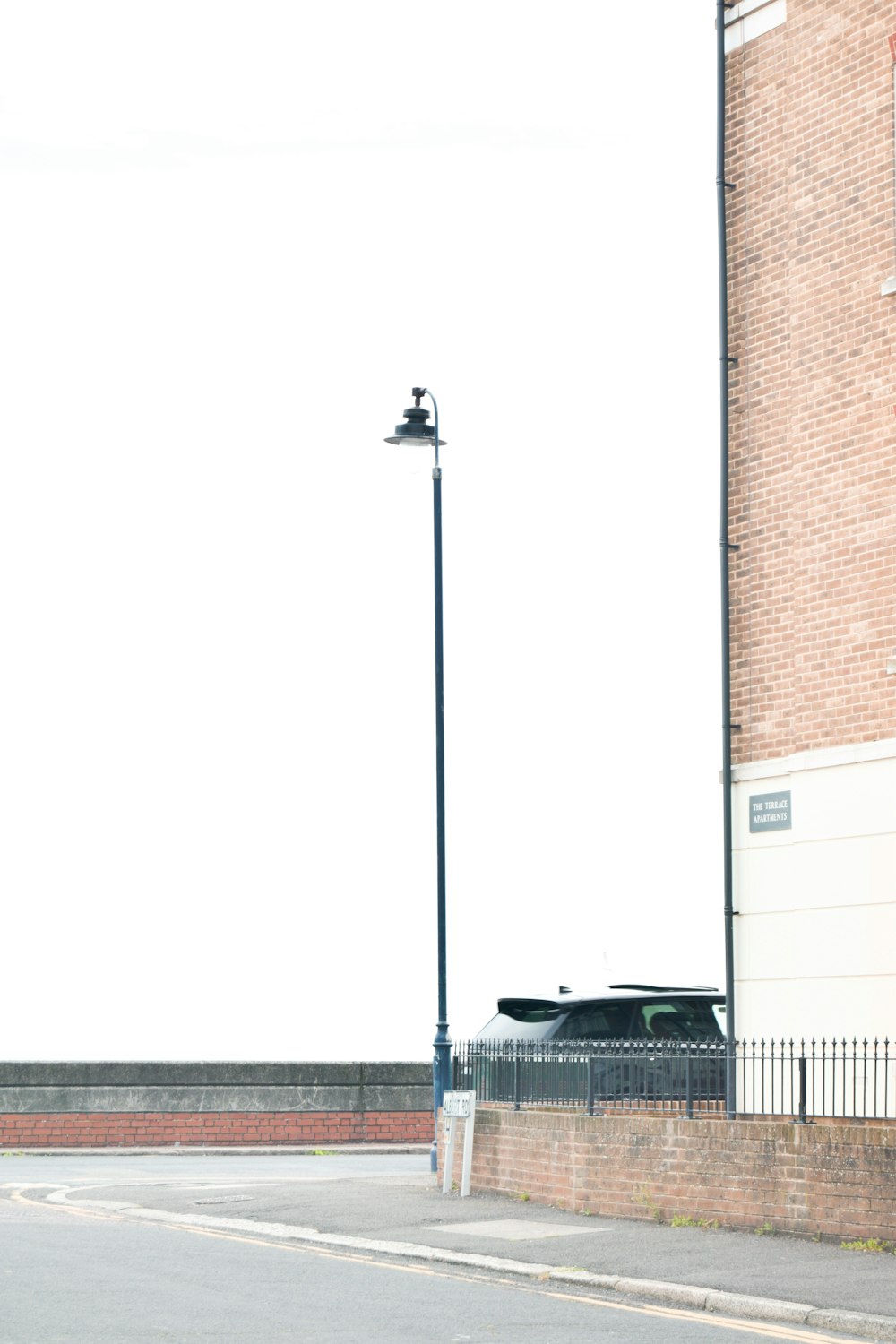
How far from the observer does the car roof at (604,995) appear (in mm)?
20453

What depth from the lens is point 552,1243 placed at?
14797mm

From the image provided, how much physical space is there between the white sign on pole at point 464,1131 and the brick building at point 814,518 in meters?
2.88

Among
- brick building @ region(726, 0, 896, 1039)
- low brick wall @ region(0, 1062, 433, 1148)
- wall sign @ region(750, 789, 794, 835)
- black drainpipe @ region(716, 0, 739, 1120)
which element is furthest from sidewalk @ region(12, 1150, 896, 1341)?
low brick wall @ region(0, 1062, 433, 1148)

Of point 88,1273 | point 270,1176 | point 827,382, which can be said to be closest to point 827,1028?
point 827,382

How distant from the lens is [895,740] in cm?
1622

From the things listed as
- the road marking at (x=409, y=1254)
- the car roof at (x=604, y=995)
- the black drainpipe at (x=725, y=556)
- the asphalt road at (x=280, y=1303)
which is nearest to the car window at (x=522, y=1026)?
the car roof at (x=604, y=995)

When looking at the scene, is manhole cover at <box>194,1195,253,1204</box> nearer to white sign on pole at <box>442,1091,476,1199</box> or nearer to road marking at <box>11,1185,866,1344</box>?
road marking at <box>11,1185,866,1344</box>

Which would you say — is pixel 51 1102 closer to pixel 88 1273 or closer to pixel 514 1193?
pixel 514 1193

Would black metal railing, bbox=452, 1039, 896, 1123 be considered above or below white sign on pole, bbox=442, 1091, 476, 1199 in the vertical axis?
above

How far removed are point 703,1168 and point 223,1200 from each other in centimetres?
571

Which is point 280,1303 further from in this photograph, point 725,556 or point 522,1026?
point 725,556

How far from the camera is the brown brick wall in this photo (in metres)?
16.8

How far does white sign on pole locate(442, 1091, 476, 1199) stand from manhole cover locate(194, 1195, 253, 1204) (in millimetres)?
2064

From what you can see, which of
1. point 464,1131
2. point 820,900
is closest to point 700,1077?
point 820,900
